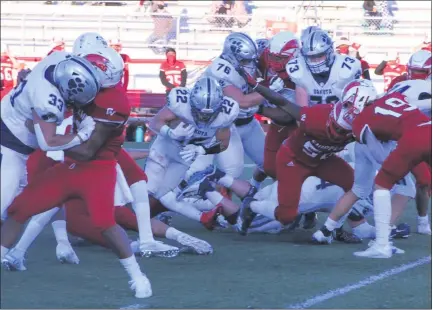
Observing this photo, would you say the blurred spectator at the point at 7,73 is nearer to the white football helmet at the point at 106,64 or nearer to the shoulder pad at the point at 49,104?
the white football helmet at the point at 106,64

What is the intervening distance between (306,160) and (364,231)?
2.14 ft

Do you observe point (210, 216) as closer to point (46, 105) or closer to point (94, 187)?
point (94, 187)

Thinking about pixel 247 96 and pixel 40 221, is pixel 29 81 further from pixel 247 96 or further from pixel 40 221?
pixel 247 96

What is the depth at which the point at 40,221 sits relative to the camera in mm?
5445

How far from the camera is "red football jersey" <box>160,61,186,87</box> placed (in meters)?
14.7

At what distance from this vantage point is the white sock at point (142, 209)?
19.1 ft

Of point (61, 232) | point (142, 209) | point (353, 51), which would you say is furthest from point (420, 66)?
point (353, 51)

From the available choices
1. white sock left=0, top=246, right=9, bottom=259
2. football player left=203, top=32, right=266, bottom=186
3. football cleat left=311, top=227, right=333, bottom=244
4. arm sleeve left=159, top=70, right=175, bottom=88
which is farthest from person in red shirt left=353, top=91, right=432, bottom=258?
arm sleeve left=159, top=70, right=175, bottom=88

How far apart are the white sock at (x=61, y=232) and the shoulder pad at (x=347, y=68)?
251 cm

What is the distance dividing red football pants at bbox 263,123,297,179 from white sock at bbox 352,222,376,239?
987 mm

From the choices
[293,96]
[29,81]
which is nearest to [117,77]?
[29,81]

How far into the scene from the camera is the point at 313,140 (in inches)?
255

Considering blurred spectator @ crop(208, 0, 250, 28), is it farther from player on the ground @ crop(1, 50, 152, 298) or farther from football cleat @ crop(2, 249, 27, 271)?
player on the ground @ crop(1, 50, 152, 298)

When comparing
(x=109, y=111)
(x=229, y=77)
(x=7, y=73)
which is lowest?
(x=7, y=73)
